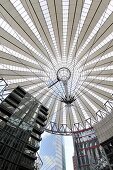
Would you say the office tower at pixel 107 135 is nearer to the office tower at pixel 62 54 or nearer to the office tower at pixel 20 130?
the office tower at pixel 62 54

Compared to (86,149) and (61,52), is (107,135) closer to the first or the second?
(61,52)

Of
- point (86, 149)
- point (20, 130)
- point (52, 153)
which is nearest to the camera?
point (20, 130)

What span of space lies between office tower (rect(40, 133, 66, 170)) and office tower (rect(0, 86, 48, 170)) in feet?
281

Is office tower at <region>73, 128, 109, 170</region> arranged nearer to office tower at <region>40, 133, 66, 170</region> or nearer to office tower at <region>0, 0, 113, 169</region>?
office tower at <region>0, 0, 113, 169</region>

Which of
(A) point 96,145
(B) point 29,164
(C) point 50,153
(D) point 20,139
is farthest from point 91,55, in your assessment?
(C) point 50,153

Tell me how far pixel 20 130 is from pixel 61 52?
13346mm

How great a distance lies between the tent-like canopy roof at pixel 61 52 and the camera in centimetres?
2002

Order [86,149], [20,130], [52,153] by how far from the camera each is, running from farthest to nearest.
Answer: [52,153] < [86,149] < [20,130]

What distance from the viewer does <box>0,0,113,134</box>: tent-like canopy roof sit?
20016 millimetres

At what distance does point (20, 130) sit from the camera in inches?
977

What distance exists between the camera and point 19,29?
71.9 feet

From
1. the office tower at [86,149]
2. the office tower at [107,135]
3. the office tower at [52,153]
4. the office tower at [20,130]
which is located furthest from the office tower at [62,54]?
the office tower at [52,153]

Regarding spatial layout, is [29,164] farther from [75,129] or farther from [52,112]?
[75,129]

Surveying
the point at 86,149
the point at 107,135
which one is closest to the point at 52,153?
the point at 86,149
